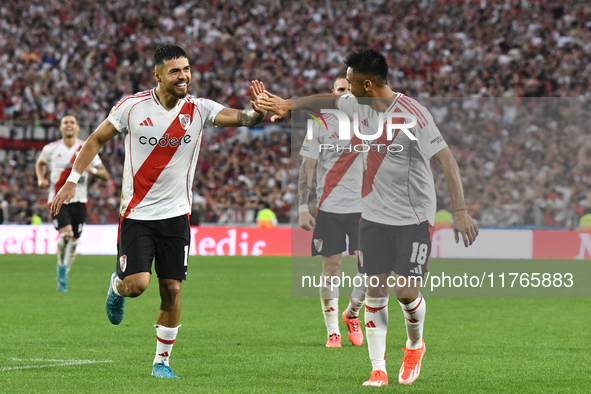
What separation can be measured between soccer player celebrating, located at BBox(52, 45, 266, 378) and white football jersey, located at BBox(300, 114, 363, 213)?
2.04 metres

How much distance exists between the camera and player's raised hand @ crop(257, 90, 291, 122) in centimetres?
578

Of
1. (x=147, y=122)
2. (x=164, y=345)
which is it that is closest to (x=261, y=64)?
(x=147, y=122)

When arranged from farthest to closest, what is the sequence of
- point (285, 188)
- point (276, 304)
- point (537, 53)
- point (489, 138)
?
point (537, 53)
point (285, 188)
point (489, 138)
point (276, 304)

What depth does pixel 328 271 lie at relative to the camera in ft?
26.7

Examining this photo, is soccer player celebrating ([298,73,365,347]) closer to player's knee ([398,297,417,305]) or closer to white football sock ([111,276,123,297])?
player's knee ([398,297,417,305])

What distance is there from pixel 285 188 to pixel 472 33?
10044 millimetres

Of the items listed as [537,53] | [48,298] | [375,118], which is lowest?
[48,298]

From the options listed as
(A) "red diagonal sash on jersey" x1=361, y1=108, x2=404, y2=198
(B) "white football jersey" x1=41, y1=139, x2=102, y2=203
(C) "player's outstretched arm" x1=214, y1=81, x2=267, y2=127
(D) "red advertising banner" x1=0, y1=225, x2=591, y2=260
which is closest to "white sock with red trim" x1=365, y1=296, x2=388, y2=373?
(A) "red diagonal sash on jersey" x1=361, y1=108, x2=404, y2=198

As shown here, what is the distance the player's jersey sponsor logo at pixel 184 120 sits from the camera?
20.4ft

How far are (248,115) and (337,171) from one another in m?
2.46

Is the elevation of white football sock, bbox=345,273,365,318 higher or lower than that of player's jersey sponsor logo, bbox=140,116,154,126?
lower

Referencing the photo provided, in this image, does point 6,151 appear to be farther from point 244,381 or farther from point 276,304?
point 244,381

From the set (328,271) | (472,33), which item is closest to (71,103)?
(472,33)

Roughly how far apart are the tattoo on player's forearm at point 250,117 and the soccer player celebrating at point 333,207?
208 cm
